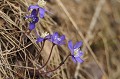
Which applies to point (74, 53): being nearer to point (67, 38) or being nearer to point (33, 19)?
point (33, 19)

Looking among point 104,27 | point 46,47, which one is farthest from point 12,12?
point 104,27

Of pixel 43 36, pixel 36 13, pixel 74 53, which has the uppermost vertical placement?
pixel 36 13

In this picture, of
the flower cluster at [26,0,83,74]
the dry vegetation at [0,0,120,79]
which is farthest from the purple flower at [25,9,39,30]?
the dry vegetation at [0,0,120,79]

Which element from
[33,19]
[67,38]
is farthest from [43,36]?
[67,38]

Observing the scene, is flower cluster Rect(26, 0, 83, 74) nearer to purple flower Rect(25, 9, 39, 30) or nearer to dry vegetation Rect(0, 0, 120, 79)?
purple flower Rect(25, 9, 39, 30)

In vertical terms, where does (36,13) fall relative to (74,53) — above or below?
above

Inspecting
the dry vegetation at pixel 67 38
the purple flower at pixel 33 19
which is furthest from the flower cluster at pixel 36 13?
the dry vegetation at pixel 67 38

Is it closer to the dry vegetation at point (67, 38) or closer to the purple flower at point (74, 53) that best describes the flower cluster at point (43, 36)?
the purple flower at point (74, 53)

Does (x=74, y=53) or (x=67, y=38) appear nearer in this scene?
(x=74, y=53)

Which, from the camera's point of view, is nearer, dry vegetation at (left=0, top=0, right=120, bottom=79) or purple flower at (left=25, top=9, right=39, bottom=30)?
purple flower at (left=25, top=9, right=39, bottom=30)
